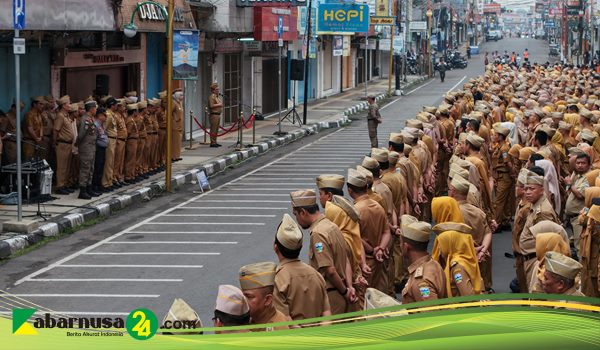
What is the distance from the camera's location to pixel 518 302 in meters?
7.46

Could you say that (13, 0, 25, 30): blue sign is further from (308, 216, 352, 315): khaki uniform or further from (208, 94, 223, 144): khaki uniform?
(208, 94, 223, 144): khaki uniform

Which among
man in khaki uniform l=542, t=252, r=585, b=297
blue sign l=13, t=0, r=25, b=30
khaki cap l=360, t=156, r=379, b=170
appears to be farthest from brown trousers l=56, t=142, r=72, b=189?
man in khaki uniform l=542, t=252, r=585, b=297

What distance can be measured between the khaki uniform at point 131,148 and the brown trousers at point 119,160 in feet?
0.81

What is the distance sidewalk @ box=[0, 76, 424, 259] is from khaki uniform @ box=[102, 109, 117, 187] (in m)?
0.31

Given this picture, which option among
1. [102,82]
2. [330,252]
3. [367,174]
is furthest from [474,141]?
[102,82]

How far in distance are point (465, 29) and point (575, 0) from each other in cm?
7966

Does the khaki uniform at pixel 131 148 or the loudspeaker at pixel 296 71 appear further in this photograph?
the loudspeaker at pixel 296 71

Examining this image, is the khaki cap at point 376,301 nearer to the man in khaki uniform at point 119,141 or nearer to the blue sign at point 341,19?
the man in khaki uniform at point 119,141

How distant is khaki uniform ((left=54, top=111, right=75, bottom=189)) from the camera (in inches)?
781

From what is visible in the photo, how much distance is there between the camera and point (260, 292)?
23.2 feet

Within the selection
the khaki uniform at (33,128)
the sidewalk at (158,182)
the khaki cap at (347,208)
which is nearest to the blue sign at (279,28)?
the sidewalk at (158,182)

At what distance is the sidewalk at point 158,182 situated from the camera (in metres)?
16.6

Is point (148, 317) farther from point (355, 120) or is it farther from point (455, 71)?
point (455, 71)

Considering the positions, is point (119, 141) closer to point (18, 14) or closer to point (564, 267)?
point (18, 14)
